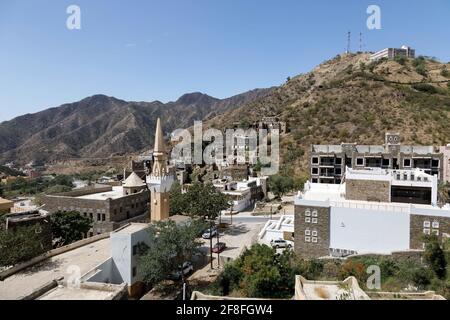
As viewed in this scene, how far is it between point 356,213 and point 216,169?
131 feet

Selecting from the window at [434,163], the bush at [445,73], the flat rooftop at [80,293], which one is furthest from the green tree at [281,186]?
the bush at [445,73]

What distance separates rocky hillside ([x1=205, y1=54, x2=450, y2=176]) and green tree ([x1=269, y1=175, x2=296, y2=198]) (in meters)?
7.78

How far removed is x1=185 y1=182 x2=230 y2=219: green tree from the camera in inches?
1110

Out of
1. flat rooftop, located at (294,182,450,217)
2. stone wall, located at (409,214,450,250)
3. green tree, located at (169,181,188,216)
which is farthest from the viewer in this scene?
green tree, located at (169,181,188,216)

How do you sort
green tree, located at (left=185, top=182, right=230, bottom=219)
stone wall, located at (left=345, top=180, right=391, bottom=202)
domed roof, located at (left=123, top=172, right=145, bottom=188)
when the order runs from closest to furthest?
stone wall, located at (left=345, top=180, right=391, bottom=202) → green tree, located at (left=185, top=182, right=230, bottom=219) → domed roof, located at (left=123, top=172, right=145, bottom=188)

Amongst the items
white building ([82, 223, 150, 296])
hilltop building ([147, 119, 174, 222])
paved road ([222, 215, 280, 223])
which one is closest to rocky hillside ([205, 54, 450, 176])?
paved road ([222, 215, 280, 223])

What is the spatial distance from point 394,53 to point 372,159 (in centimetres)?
6419

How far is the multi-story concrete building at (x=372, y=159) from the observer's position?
37.2 meters

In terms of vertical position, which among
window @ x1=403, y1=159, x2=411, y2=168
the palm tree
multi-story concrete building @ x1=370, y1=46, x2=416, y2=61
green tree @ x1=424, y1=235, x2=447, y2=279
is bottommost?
green tree @ x1=424, y1=235, x2=447, y2=279

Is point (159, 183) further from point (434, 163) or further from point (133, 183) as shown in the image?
point (434, 163)

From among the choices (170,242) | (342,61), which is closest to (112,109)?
(342,61)

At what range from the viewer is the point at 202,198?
28672 mm

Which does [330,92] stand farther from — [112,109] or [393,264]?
[112,109]

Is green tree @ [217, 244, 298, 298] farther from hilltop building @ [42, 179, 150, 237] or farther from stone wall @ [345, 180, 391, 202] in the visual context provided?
hilltop building @ [42, 179, 150, 237]
